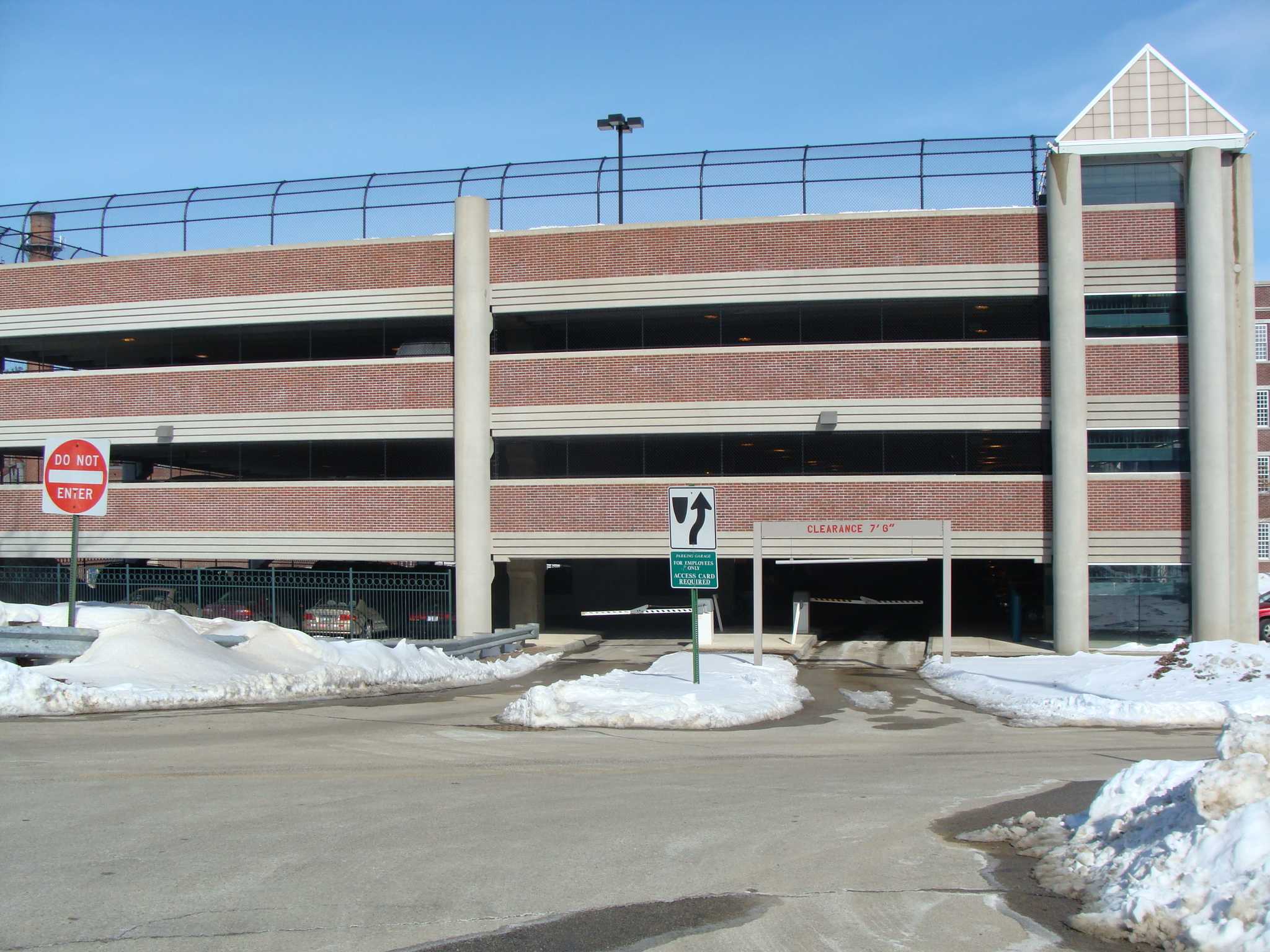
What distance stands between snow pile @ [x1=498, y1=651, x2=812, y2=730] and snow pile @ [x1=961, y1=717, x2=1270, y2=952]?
7.31 metres

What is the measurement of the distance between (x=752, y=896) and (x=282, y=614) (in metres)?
25.8

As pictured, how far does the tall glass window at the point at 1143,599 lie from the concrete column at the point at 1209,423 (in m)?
0.58

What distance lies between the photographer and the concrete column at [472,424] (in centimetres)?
2917

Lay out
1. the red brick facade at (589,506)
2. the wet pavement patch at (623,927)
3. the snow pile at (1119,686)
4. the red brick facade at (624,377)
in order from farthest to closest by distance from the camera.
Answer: the red brick facade at (624,377)
the red brick facade at (589,506)
the snow pile at (1119,686)
the wet pavement patch at (623,927)

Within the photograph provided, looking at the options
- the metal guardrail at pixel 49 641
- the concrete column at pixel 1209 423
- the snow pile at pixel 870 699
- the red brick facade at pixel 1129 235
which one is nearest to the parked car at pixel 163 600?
the metal guardrail at pixel 49 641

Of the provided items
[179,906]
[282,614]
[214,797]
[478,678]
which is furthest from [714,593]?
[179,906]

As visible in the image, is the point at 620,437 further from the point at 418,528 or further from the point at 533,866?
the point at 533,866

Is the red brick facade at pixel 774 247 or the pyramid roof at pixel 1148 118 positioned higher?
the pyramid roof at pixel 1148 118

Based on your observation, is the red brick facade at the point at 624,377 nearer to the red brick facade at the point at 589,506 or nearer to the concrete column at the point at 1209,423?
the red brick facade at the point at 589,506

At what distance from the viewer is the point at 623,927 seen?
6.45m

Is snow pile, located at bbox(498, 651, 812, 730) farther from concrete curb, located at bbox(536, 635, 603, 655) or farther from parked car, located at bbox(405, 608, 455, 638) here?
parked car, located at bbox(405, 608, 455, 638)

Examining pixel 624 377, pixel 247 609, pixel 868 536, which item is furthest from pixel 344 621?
pixel 868 536

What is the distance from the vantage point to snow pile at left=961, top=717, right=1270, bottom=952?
570cm

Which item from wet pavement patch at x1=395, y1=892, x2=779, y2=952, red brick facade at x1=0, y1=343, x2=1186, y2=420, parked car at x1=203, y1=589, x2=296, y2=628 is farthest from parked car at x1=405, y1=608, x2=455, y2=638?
wet pavement patch at x1=395, y1=892, x2=779, y2=952
